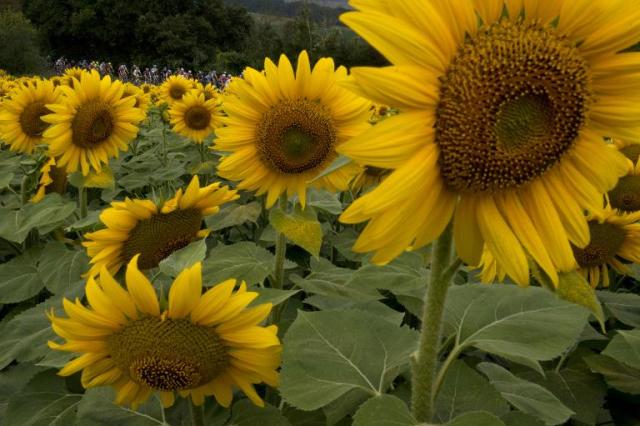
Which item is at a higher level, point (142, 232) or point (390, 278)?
point (390, 278)

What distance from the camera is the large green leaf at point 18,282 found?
272 centimetres

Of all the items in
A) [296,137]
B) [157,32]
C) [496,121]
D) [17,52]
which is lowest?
[17,52]

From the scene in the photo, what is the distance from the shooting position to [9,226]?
3.08m

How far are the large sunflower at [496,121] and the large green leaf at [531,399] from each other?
20.8 inches

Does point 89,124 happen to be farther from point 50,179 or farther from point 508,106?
point 508,106

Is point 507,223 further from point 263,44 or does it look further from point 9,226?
point 263,44

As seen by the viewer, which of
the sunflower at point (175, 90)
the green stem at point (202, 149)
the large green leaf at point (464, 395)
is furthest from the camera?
the sunflower at point (175, 90)

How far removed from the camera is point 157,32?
42.4 metres

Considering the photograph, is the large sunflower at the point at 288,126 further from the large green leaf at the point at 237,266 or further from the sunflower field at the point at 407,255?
the large green leaf at the point at 237,266

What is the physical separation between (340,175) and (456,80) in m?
1.39

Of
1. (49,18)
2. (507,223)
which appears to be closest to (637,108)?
(507,223)

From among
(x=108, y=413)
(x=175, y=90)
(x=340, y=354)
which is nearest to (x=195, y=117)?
(x=175, y=90)

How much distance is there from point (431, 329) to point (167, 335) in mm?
611

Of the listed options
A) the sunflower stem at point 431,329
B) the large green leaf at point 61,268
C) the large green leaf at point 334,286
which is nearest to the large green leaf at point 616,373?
the large green leaf at point 334,286
